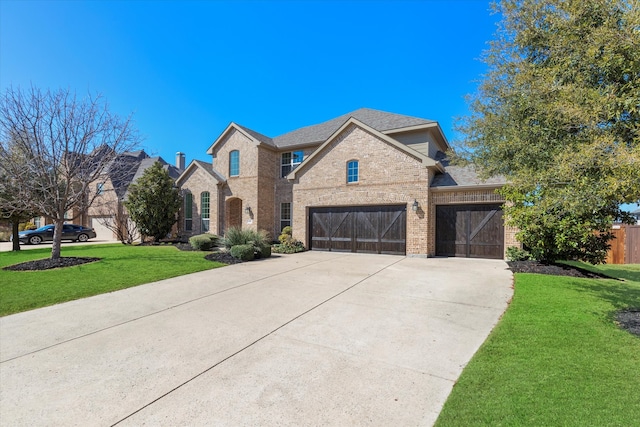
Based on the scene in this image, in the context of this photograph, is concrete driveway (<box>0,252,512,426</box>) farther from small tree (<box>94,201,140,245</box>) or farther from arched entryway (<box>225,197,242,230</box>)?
small tree (<box>94,201,140,245</box>)

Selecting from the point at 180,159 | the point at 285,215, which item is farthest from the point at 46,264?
the point at 180,159

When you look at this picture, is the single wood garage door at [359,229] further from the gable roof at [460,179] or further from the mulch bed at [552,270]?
the mulch bed at [552,270]

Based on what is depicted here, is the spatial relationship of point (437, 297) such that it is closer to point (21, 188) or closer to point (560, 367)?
point (560, 367)

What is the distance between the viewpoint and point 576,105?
12.9 ft

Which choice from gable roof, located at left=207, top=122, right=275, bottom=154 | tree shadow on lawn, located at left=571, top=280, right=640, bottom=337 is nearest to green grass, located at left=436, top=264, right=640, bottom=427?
tree shadow on lawn, located at left=571, top=280, right=640, bottom=337

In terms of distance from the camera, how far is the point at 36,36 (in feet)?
32.2

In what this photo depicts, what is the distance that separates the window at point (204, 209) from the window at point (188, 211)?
1.14m

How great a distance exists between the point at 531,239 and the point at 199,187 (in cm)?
1890

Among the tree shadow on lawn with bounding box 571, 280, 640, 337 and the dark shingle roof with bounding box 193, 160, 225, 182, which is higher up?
the dark shingle roof with bounding box 193, 160, 225, 182

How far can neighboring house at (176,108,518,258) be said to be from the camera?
41.7 ft

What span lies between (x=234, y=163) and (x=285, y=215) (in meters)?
5.08

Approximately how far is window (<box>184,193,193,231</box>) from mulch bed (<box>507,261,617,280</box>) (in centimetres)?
1934

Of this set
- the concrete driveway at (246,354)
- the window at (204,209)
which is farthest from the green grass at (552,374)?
the window at (204,209)

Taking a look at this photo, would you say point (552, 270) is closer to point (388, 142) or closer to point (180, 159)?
point (388, 142)
